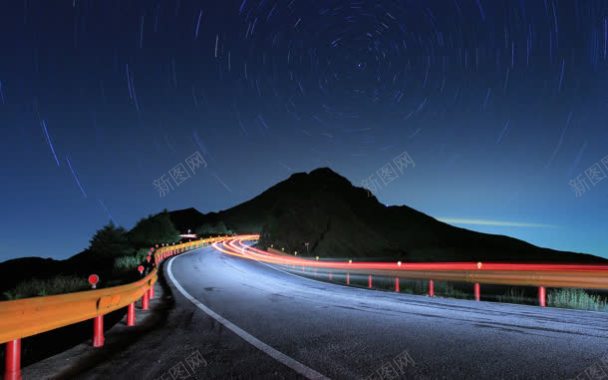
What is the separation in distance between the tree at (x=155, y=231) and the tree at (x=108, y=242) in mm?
28659

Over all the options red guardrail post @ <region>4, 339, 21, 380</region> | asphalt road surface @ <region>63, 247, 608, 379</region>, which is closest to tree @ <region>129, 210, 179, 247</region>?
asphalt road surface @ <region>63, 247, 608, 379</region>

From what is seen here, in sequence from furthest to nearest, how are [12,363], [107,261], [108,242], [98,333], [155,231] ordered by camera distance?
[155,231] → [108,242] → [107,261] → [98,333] → [12,363]

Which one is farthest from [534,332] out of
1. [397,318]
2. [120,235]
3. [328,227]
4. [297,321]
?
[328,227]

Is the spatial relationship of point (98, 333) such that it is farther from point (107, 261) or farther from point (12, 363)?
point (107, 261)

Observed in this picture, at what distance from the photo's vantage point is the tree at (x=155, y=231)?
309ft

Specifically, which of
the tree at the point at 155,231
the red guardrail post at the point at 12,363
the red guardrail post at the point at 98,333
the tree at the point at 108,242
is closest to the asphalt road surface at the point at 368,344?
the red guardrail post at the point at 98,333

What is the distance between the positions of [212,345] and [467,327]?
427cm

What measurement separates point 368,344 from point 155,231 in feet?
312

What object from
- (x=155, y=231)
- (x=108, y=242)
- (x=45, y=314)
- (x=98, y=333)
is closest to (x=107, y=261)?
(x=108, y=242)

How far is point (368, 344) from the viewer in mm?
6434

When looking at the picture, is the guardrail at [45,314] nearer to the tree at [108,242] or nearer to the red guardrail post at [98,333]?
the red guardrail post at [98,333]

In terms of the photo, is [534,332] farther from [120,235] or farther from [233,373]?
[120,235]

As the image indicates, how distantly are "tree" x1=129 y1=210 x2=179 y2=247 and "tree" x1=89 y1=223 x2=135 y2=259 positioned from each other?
2866 centimetres

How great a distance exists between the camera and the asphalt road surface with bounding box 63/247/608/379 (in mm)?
5031
